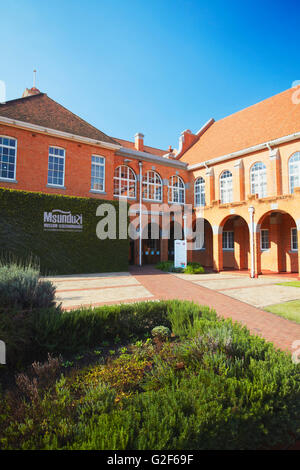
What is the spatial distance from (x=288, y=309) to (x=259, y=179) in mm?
13851

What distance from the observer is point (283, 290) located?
10.4 m

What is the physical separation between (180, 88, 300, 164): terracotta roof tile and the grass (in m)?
13.7

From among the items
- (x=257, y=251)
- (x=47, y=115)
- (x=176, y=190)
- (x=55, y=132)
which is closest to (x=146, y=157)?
(x=176, y=190)

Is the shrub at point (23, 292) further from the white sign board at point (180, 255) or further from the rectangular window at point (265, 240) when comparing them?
the rectangular window at point (265, 240)

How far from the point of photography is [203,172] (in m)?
22.7

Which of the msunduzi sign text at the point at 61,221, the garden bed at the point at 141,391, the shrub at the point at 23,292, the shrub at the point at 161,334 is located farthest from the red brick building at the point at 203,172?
the garden bed at the point at 141,391

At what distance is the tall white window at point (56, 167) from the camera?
16.3 meters

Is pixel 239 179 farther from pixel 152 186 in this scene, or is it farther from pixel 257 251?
pixel 152 186

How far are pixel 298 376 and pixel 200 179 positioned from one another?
72.5ft
